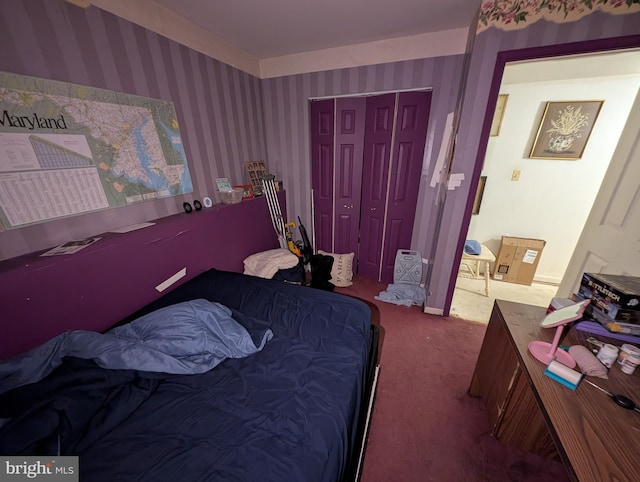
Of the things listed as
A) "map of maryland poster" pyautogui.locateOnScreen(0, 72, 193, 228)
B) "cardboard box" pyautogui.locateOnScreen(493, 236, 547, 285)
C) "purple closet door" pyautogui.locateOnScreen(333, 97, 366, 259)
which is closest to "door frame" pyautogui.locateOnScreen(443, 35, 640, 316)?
"purple closet door" pyautogui.locateOnScreen(333, 97, 366, 259)

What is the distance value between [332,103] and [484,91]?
1.42 m

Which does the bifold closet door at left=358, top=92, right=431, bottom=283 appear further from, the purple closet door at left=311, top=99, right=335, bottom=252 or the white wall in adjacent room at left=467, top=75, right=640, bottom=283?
the white wall in adjacent room at left=467, top=75, right=640, bottom=283

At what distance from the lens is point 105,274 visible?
50.4 inches

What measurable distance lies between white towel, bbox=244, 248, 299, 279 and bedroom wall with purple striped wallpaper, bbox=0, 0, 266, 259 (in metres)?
0.73

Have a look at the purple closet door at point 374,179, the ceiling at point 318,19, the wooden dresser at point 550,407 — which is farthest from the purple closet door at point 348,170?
the wooden dresser at point 550,407

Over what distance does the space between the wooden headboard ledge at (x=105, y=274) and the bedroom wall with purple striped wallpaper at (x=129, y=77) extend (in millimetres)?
130

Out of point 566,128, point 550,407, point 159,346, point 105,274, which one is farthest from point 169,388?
point 566,128

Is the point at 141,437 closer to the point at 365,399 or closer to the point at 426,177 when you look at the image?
the point at 365,399

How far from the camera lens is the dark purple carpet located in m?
1.19

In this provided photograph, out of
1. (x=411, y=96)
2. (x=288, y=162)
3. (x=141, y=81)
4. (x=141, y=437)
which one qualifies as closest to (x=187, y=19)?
(x=141, y=81)

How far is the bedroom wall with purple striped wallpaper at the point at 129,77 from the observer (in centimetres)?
109

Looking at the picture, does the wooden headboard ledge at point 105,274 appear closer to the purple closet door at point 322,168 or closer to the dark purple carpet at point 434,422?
the purple closet door at point 322,168

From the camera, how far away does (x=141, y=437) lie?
2.66ft

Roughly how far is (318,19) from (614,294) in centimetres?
251
